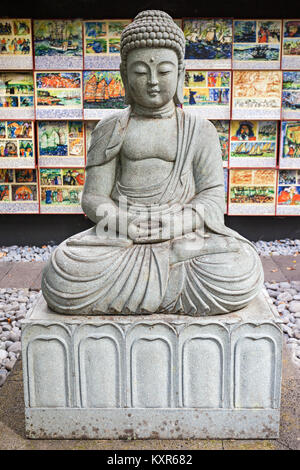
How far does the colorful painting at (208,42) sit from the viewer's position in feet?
19.7

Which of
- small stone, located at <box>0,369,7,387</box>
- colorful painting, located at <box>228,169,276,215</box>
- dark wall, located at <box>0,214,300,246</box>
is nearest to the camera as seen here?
small stone, located at <box>0,369,7,387</box>

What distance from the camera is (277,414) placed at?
2.69m

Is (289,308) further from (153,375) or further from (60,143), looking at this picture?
(60,143)

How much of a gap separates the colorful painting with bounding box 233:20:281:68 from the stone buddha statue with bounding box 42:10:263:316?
334 centimetres

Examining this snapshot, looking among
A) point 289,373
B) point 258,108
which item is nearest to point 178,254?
point 289,373

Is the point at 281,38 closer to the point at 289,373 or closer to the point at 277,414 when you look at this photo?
the point at 289,373

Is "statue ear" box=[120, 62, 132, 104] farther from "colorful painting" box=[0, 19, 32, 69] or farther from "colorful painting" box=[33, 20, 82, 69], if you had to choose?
"colorful painting" box=[0, 19, 32, 69]

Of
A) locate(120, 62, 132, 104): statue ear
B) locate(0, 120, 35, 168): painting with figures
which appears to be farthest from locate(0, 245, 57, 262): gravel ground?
locate(120, 62, 132, 104): statue ear

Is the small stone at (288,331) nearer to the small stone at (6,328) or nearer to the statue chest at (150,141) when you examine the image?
the statue chest at (150,141)

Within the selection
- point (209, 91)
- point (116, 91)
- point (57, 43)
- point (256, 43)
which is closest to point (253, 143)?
point (209, 91)

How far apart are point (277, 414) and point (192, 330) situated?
0.64m

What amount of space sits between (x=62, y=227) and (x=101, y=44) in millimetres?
2288

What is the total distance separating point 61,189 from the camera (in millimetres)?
6480

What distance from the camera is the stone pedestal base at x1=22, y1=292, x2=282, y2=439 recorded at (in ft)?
8.64
